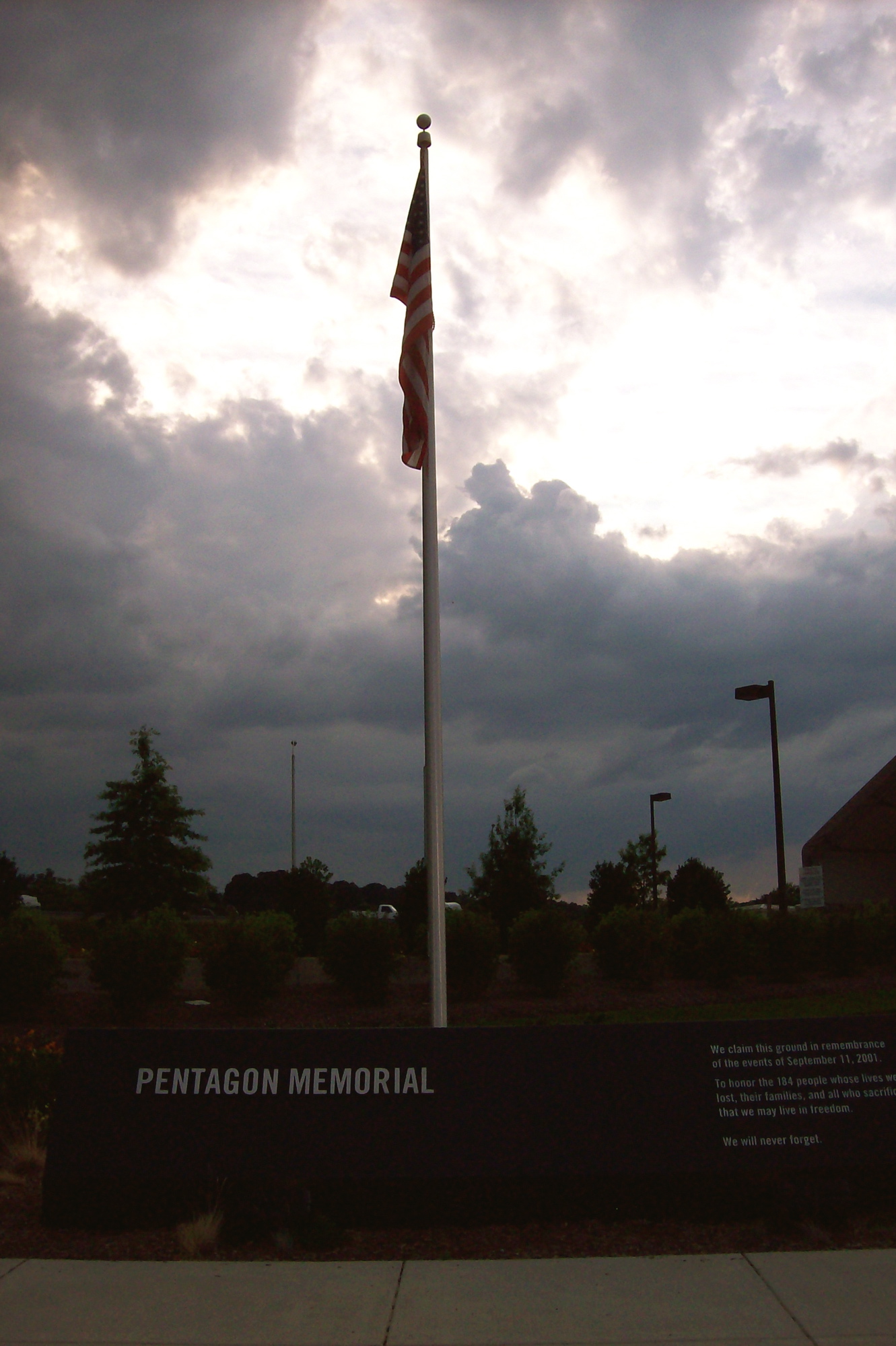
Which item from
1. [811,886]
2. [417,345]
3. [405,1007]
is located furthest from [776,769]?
[417,345]

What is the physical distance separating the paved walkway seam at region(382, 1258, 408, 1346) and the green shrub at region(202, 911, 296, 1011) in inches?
499

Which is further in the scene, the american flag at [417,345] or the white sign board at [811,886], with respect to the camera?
the white sign board at [811,886]

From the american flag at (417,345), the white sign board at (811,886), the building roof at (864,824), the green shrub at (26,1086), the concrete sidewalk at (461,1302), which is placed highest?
the american flag at (417,345)

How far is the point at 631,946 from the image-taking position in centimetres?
2117

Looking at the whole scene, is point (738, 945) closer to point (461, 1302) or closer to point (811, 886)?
point (811, 886)

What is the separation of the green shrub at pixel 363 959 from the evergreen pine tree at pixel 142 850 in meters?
12.5

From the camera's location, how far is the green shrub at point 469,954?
63.2 feet

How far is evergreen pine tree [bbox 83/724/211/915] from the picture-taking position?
30109 millimetres

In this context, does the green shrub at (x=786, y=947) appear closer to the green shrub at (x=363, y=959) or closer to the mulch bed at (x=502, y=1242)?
the green shrub at (x=363, y=959)

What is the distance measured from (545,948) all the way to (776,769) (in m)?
7.49

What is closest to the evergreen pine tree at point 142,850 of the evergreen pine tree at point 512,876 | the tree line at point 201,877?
the tree line at point 201,877

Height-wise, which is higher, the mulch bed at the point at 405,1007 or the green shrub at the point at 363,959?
the green shrub at the point at 363,959

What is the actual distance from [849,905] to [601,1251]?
25721 mm

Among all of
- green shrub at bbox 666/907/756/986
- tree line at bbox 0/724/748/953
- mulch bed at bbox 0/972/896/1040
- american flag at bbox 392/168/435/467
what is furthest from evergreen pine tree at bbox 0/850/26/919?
american flag at bbox 392/168/435/467
